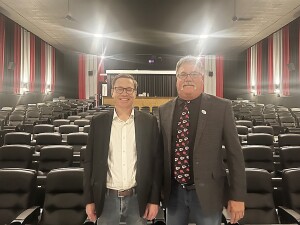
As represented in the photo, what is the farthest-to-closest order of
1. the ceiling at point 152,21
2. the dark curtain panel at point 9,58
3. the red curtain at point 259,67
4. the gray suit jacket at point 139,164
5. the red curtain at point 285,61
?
the red curtain at point 259,67, the red curtain at point 285,61, the dark curtain panel at point 9,58, the ceiling at point 152,21, the gray suit jacket at point 139,164

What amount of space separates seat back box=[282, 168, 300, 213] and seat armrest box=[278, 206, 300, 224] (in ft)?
0.29

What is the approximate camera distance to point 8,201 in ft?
10.4

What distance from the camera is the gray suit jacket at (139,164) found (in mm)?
2244

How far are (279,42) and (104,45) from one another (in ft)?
34.3

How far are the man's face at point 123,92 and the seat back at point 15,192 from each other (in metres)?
1.34

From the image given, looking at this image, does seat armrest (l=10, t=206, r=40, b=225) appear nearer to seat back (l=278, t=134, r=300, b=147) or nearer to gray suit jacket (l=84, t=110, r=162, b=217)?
gray suit jacket (l=84, t=110, r=162, b=217)

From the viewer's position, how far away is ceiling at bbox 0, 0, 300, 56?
12.8m

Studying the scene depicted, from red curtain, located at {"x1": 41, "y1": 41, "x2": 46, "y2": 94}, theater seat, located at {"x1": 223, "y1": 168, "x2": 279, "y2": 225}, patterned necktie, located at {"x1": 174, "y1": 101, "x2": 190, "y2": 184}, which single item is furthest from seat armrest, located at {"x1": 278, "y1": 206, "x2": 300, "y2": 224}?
red curtain, located at {"x1": 41, "y1": 41, "x2": 46, "y2": 94}

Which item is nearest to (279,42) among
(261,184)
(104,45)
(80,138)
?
(104,45)

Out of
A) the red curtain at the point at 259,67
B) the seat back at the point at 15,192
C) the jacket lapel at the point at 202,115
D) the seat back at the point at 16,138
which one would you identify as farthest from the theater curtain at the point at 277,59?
the jacket lapel at the point at 202,115

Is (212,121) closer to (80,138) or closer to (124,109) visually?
(124,109)

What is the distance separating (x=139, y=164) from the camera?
2.25 m

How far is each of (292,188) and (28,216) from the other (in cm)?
231

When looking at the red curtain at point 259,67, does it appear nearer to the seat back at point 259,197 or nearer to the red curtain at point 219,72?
the red curtain at point 219,72
